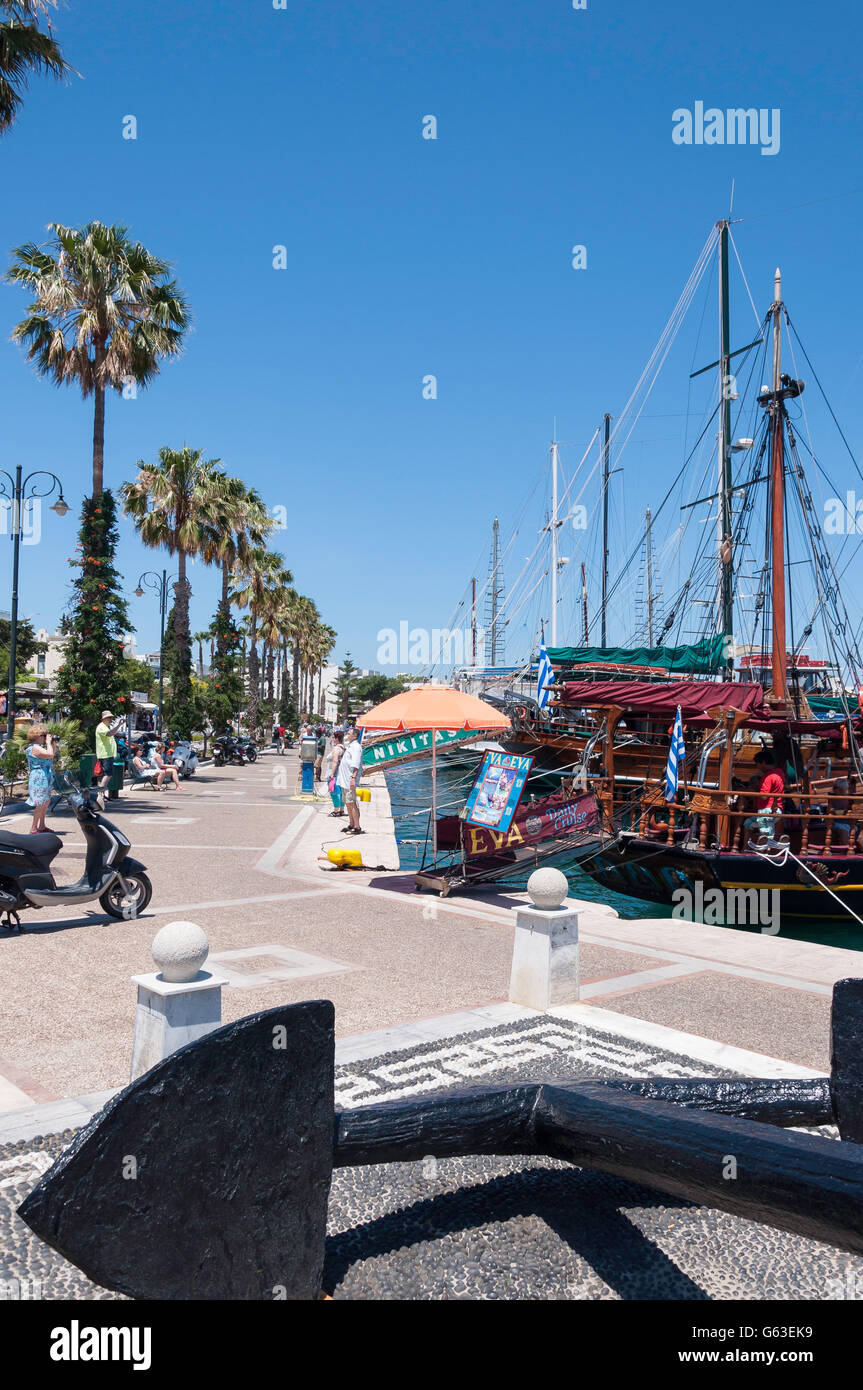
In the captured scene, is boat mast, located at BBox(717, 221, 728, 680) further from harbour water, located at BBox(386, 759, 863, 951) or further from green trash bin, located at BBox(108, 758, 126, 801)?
green trash bin, located at BBox(108, 758, 126, 801)

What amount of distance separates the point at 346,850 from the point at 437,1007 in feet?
23.5

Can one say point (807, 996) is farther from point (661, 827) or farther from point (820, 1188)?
point (661, 827)

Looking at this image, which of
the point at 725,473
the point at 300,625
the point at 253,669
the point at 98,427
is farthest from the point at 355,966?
the point at 300,625

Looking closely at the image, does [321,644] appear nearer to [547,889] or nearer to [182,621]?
[182,621]

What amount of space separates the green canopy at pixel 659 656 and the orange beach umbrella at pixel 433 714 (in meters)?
15.2

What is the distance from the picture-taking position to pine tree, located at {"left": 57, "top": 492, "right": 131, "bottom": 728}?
21.1 metres

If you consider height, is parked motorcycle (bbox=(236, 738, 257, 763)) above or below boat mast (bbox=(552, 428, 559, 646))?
below

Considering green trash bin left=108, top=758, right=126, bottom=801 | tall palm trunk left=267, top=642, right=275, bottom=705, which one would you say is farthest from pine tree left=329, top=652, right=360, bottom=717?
green trash bin left=108, top=758, right=126, bottom=801

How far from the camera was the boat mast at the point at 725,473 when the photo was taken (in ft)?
82.1

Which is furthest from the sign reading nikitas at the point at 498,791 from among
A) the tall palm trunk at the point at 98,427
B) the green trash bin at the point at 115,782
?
the tall palm trunk at the point at 98,427

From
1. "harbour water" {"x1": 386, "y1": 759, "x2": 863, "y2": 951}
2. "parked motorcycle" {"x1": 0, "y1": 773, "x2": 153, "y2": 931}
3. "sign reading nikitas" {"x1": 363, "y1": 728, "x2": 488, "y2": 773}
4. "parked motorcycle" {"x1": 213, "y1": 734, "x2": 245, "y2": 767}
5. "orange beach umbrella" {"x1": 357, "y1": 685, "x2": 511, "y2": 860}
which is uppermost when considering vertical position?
"orange beach umbrella" {"x1": 357, "y1": 685, "x2": 511, "y2": 860}

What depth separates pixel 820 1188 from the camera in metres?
2.41

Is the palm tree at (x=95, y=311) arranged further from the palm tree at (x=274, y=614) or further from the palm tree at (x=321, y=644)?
the palm tree at (x=321, y=644)
